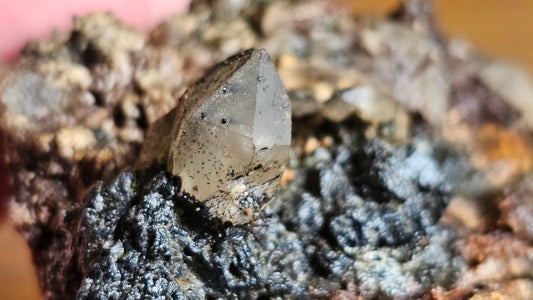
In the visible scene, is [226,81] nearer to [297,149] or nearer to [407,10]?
[297,149]

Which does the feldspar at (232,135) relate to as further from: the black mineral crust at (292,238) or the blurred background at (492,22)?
the blurred background at (492,22)

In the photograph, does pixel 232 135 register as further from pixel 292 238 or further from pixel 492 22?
pixel 492 22

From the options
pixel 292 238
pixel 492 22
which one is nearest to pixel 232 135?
pixel 292 238

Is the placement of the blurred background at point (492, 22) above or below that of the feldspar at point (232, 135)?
above

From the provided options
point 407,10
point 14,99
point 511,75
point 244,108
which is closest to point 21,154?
point 14,99

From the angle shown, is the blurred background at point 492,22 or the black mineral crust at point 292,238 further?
the blurred background at point 492,22

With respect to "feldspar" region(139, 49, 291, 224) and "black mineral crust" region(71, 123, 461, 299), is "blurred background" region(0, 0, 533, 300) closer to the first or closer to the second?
"black mineral crust" region(71, 123, 461, 299)

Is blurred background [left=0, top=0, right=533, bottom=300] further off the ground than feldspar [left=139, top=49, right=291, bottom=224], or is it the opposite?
blurred background [left=0, top=0, right=533, bottom=300]

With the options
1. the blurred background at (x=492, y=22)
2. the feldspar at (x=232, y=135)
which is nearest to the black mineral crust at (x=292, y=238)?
the feldspar at (x=232, y=135)

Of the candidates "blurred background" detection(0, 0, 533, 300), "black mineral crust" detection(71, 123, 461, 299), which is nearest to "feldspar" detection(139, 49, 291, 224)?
"black mineral crust" detection(71, 123, 461, 299)
